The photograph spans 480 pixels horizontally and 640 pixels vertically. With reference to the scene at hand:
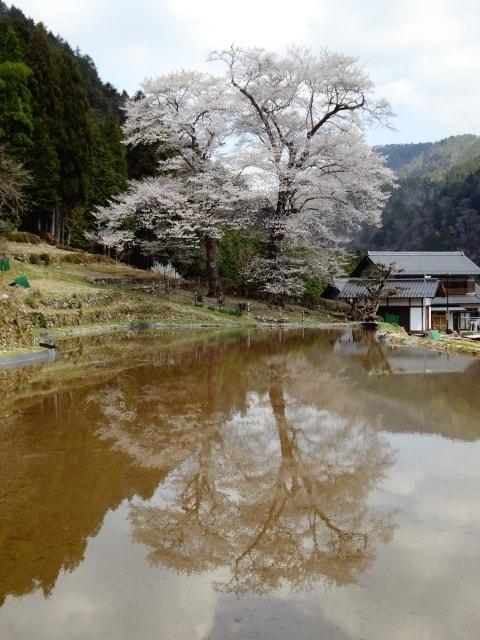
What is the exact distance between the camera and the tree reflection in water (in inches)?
156

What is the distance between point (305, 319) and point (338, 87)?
11522mm

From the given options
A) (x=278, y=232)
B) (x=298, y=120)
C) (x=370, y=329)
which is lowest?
(x=370, y=329)

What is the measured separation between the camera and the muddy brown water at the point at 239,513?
3.26m

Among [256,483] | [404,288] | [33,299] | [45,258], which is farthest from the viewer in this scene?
[404,288]

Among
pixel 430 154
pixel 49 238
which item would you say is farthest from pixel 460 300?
pixel 430 154

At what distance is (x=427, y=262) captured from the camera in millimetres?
36344

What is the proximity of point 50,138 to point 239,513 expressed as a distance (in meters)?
29.2

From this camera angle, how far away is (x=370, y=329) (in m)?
25.9

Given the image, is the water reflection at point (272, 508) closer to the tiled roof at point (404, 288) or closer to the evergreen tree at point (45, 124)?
the tiled roof at point (404, 288)

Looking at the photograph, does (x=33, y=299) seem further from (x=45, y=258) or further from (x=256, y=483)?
(x=256, y=483)

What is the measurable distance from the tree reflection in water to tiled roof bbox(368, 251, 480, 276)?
89.5 ft

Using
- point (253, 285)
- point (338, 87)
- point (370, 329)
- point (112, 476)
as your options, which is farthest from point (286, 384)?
point (253, 285)

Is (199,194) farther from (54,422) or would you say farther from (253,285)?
(54,422)

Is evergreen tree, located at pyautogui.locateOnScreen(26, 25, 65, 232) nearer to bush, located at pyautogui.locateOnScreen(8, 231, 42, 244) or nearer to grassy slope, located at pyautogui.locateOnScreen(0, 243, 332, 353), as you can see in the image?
bush, located at pyautogui.locateOnScreen(8, 231, 42, 244)
